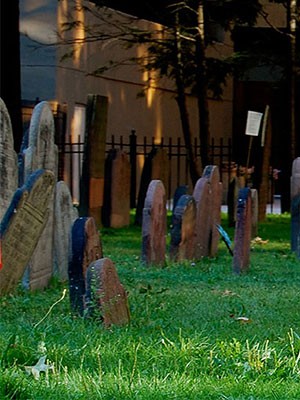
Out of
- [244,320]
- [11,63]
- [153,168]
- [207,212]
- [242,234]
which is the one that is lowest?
[244,320]

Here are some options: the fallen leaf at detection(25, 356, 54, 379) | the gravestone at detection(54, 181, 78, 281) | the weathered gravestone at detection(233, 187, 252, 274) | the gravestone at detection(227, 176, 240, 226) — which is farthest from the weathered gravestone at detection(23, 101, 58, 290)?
the gravestone at detection(227, 176, 240, 226)

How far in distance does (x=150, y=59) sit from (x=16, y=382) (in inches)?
808

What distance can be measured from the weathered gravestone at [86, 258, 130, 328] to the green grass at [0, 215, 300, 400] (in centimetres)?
9

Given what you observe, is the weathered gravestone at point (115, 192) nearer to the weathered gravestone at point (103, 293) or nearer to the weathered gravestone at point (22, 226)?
the weathered gravestone at point (22, 226)

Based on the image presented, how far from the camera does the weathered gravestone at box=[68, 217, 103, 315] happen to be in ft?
28.9

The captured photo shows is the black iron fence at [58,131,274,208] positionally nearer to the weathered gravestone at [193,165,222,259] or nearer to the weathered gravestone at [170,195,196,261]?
the weathered gravestone at [193,165,222,259]

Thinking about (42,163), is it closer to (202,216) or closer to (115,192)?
(202,216)

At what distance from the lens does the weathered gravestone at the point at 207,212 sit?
14711 mm

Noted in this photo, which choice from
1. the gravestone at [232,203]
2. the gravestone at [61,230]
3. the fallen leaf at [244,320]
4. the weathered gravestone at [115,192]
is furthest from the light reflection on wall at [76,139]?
the fallen leaf at [244,320]

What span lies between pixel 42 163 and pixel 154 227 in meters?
2.69

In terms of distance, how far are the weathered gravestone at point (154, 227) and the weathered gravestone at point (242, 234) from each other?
104 cm

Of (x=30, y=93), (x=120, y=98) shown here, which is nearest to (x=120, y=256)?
(x=30, y=93)

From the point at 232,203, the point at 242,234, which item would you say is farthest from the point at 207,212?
the point at 232,203

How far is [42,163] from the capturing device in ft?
37.4
